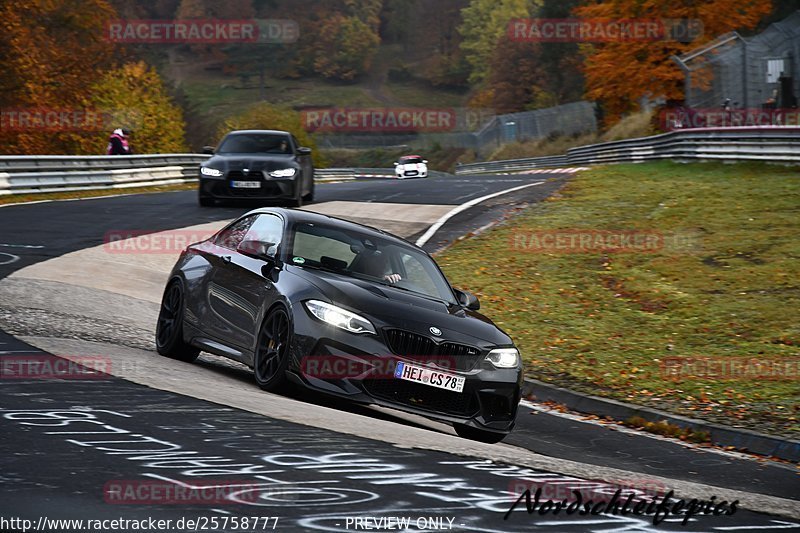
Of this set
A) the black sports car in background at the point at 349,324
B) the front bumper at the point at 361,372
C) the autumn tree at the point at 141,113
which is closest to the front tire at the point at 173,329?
the black sports car in background at the point at 349,324

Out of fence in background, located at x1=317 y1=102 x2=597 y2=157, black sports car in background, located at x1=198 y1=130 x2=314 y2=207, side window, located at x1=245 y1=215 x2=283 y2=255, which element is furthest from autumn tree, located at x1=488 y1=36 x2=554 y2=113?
side window, located at x1=245 y1=215 x2=283 y2=255

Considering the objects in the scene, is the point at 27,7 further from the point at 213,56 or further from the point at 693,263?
the point at 213,56

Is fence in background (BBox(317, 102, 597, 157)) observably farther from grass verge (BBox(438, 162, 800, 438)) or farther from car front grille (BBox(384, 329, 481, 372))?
car front grille (BBox(384, 329, 481, 372))

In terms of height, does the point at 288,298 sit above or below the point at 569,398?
above

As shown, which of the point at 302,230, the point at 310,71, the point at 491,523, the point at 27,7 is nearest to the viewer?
the point at 491,523

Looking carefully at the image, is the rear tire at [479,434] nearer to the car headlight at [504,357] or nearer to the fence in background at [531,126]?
the car headlight at [504,357]

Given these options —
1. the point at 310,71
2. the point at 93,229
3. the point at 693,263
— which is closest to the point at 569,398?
the point at 693,263

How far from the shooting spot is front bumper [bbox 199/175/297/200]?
947 inches

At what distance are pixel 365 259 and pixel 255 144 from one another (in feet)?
52.0

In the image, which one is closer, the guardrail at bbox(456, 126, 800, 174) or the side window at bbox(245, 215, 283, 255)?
the side window at bbox(245, 215, 283, 255)

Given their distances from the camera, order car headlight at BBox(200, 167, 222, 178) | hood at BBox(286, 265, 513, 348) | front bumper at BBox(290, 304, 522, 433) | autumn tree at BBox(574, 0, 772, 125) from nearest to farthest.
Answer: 1. front bumper at BBox(290, 304, 522, 433)
2. hood at BBox(286, 265, 513, 348)
3. car headlight at BBox(200, 167, 222, 178)
4. autumn tree at BBox(574, 0, 772, 125)

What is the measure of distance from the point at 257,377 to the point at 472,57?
160 meters

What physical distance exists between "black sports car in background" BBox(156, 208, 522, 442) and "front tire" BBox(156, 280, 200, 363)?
2cm

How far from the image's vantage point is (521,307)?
15.9 m
